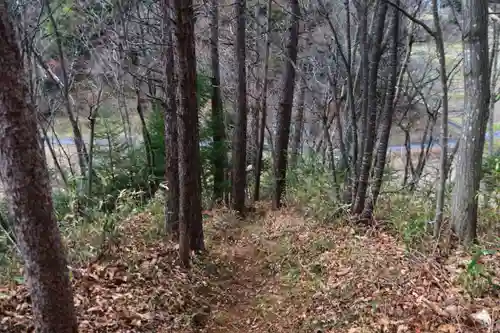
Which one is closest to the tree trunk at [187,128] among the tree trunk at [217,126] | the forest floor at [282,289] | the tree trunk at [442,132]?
the forest floor at [282,289]

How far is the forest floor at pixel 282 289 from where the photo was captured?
418 cm

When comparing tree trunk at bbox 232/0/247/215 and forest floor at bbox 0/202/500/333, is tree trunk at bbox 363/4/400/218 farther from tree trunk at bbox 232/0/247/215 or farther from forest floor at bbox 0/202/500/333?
tree trunk at bbox 232/0/247/215

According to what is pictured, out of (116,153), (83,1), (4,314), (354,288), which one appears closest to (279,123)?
(116,153)

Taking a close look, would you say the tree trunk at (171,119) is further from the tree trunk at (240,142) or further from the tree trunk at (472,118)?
the tree trunk at (472,118)

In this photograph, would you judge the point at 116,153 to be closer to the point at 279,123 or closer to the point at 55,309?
the point at 279,123

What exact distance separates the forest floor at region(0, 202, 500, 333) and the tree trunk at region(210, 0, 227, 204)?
4.05 m

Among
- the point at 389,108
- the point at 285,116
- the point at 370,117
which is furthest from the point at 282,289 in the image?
the point at 285,116

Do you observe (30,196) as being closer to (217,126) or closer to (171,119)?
(171,119)

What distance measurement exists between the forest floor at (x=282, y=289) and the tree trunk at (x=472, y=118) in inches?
18.8

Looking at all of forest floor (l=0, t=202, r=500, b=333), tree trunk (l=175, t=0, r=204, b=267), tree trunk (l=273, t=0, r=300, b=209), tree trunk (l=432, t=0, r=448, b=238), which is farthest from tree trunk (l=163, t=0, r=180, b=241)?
tree trunk (l=432, t=0, r=448, b=238)

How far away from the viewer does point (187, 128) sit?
236 inches

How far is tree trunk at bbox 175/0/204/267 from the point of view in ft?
18.2

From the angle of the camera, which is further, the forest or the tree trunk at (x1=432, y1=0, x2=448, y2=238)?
the tree trunk at (x1=432, y1=0, x2=448, y2=238)

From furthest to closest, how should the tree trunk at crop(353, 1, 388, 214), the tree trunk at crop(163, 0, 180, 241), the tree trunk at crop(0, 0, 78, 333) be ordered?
the tree trunk at crop(163, 0, 180, 241), the tree trunk at crop(353, 1, 388, 214), the tree trunk at crop(0, 0, 78, 333)
